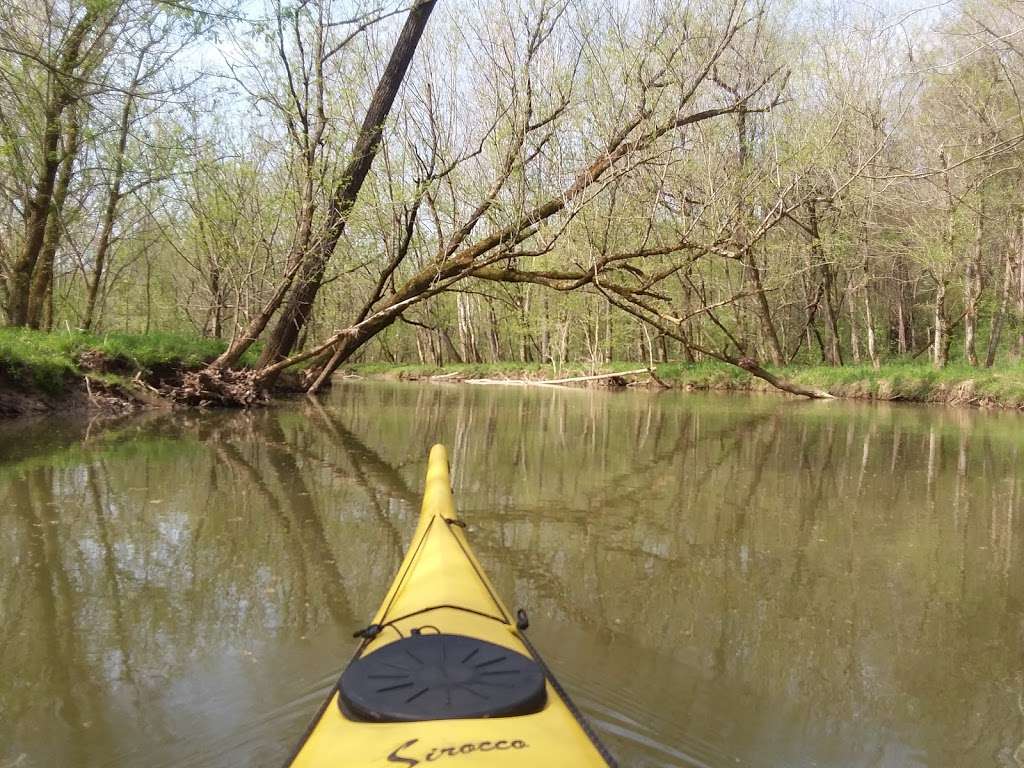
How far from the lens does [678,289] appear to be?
26312 millimetres

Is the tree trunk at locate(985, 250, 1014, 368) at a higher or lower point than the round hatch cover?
higher

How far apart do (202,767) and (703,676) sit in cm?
172

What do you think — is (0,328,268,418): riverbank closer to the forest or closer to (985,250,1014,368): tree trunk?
the forest

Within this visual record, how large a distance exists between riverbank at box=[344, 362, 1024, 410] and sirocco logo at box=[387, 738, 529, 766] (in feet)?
43.9

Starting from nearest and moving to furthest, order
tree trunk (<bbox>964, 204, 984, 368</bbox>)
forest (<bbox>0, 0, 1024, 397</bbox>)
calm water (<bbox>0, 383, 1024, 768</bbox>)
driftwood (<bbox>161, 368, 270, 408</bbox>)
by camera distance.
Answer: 1. calm water (<bbox>0, 383, 1024, 768</bbox>)
2. forest (<bbox>0, 0, 1024, 397</bbox>)
3. driftwood (<bbox>161, 368, 270, 408</bbox>)
4. tree trunk (<bbox>964, 204, 984, 368</bbox>)

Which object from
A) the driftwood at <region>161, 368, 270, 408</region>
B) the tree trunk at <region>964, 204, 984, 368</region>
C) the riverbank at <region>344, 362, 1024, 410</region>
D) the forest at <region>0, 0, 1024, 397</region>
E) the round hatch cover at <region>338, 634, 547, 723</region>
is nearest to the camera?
the round hatch cover at <region>338, 634, 547, 723</region>

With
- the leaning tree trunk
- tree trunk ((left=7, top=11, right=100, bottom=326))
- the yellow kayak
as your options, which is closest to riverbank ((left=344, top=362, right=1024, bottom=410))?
the leaning tree trunk

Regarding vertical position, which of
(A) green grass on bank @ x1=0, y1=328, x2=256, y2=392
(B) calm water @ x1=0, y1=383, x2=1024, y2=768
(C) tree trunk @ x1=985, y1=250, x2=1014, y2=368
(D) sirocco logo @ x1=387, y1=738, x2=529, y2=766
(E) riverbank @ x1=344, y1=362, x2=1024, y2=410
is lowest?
(B) calm water @ x1=0, y1=383, x2=1024, y2=768

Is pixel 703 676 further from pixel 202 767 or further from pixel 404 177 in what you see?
pixel 404 177

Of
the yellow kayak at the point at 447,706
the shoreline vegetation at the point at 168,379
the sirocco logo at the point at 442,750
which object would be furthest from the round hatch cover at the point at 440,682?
the shoreline vegetation at the point at 168,379

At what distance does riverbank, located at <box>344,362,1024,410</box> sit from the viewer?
52.2ft

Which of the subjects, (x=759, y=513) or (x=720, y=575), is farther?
(x=759, y=513)

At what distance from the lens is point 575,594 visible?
356 cm

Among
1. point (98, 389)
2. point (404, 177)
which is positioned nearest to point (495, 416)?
point (404, 177)
